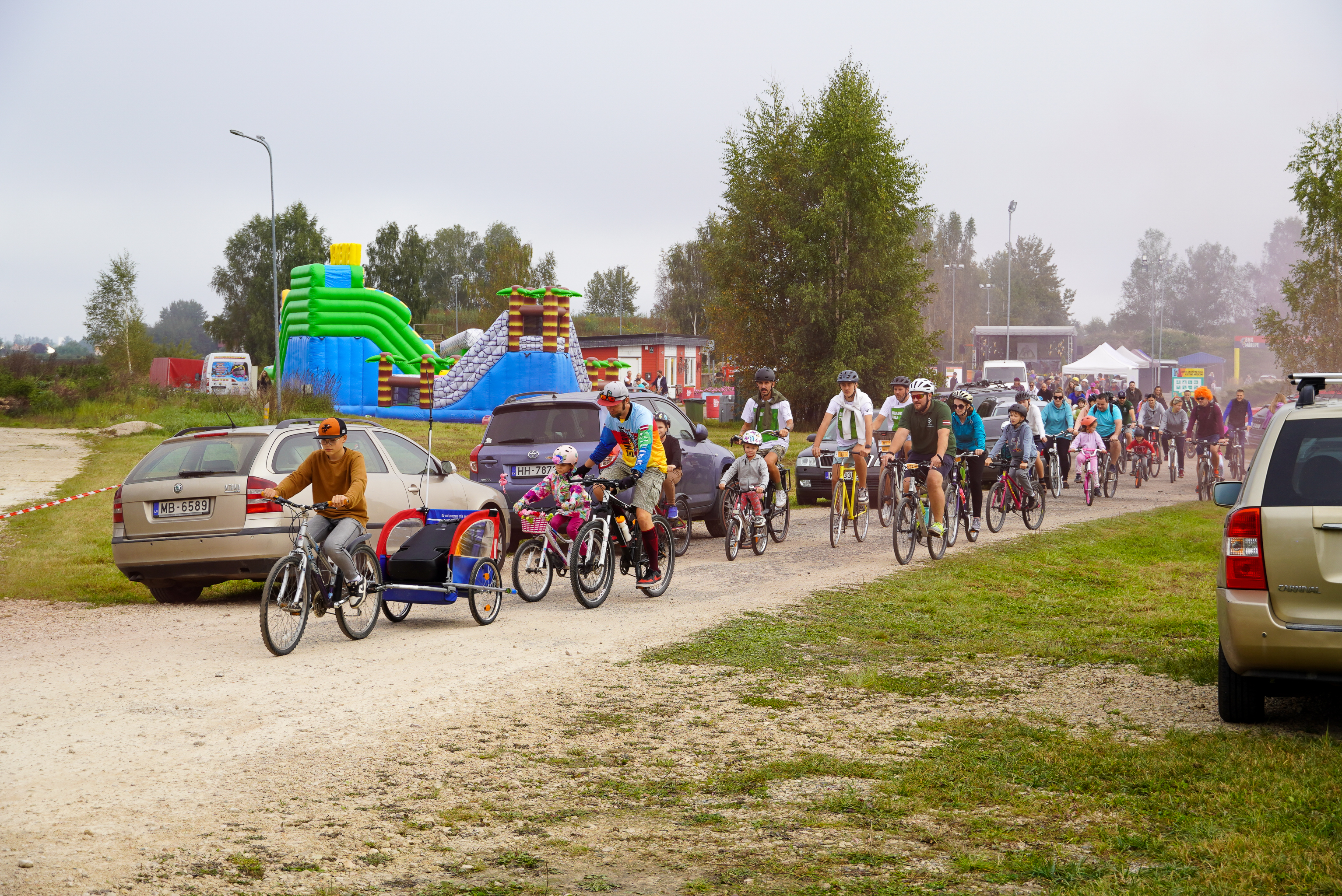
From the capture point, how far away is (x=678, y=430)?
15125 millimetres

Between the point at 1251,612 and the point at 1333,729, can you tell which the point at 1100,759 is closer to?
the point at 1251,612

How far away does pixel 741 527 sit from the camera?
537 inches

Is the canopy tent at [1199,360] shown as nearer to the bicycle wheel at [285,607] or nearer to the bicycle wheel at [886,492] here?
the bicycle wheel at [886,492]

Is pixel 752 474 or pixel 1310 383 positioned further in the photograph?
pixel 752 474

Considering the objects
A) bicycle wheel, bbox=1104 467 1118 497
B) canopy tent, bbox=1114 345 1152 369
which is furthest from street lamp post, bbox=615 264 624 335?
bicycle wheel, bbox=1104 467 1118 497

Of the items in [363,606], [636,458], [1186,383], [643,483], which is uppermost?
[1186,383]

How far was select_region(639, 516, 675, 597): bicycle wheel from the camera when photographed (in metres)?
10.8

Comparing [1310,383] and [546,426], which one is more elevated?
[1310,383]

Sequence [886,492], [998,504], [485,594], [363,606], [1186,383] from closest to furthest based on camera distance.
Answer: [363,606] < [485,594] < [886,492] < [998,504] < [1186,383]

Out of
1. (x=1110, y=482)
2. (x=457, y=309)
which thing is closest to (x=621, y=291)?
(x=457, y=309)

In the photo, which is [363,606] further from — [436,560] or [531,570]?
[531,570]

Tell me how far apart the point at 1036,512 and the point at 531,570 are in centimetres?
924

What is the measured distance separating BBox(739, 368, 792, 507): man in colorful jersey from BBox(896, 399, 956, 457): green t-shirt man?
1.49 m

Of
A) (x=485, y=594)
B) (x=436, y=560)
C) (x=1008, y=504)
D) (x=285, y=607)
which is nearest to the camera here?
(x=285, y=607)
